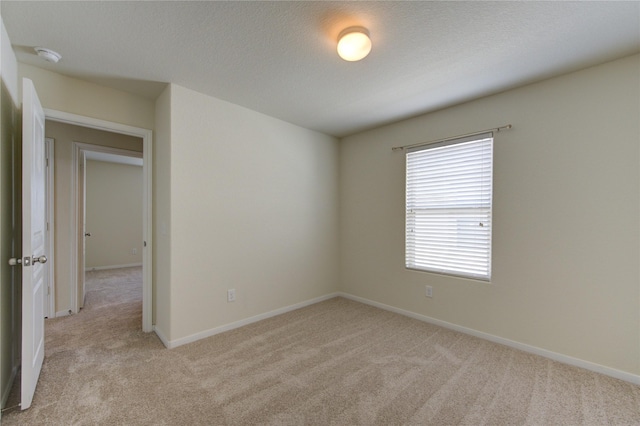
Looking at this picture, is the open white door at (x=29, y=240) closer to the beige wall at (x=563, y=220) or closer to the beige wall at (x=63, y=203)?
the beige wall at (x=63, y=203)

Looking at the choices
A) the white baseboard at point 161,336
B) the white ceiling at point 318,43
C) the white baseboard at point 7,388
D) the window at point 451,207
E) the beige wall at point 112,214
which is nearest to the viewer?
the white ceiling at point 318,43

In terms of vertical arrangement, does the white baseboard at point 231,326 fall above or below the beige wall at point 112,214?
below

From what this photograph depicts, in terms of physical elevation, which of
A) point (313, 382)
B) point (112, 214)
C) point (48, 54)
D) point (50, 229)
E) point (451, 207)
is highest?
point (48, 54)

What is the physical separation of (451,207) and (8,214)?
371cm

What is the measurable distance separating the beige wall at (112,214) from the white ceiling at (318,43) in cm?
481

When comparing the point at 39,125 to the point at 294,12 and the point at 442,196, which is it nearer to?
the point at 294,12

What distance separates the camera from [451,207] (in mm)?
2996

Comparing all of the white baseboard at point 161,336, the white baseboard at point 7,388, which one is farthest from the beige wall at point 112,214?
the white baseboard at point 7,388

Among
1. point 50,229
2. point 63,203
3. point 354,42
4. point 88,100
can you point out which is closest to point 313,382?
point 354,42

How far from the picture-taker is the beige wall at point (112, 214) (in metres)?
6.20

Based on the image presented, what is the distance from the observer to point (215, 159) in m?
2.86

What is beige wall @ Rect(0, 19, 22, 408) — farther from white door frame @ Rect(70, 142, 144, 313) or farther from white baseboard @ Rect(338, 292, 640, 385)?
white baseboard @ Rect(338, 292, 640, 385)

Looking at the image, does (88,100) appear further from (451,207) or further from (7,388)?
(451,207)

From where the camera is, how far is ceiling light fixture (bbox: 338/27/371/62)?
1.76 metres
